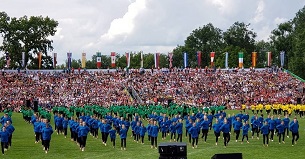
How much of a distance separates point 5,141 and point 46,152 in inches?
74.9

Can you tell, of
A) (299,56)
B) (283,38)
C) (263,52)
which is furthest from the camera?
(263,52)

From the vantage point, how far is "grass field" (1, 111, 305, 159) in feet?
77.5

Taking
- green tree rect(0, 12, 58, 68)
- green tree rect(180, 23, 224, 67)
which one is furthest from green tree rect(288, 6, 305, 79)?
green tree rect(0, 12, 58, 68)

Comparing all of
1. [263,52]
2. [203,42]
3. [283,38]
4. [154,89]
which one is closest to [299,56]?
[283,38]

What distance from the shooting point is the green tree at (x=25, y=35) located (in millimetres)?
78250

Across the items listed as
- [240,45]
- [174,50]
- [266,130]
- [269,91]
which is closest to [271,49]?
[240,45]

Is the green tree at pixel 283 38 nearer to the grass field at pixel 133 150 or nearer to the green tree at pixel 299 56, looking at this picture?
the green tree at pixel 299 56

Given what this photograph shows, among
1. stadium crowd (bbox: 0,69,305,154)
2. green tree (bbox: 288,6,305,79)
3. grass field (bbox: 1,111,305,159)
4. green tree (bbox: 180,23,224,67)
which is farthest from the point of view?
green tree (bbox: 180,23,224,67)

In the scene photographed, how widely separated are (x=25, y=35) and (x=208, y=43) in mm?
37667

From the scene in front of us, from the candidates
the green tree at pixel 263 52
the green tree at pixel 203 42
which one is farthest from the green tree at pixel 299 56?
the green tree at pixel 203 42

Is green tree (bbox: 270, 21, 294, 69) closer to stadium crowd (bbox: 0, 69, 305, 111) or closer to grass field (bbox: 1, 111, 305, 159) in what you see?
stadium crowd (bbox: 0, 69, 305, 111)

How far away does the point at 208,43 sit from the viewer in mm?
103062

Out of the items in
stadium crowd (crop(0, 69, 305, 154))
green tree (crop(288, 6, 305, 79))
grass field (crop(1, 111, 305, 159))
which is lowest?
grass field (crop(1, 111, 305, 159))

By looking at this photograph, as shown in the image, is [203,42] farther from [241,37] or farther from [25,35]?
[25,35]
